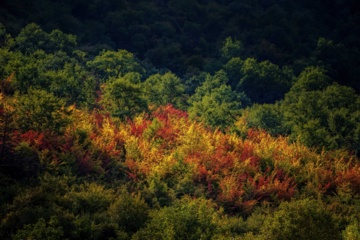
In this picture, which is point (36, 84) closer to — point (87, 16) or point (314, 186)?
point (314, 186)

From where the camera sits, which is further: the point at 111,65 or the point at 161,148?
the point at 111,65

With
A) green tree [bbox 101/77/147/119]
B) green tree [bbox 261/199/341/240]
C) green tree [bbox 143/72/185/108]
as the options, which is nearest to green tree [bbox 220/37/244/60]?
green tree [bbox 143/72/185/108]

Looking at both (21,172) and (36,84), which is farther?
(36,84)

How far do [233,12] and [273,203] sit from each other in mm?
70865

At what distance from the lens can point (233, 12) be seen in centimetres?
8619

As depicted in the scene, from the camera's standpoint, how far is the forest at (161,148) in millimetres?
16359

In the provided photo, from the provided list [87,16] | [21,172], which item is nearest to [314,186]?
[21,172]

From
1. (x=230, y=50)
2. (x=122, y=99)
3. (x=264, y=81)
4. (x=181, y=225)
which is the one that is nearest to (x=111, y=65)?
(x=122, y=99)

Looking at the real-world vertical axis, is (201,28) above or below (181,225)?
above

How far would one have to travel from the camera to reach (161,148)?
27109 millimetres

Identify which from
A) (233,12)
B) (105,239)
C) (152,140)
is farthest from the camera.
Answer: (233,12)

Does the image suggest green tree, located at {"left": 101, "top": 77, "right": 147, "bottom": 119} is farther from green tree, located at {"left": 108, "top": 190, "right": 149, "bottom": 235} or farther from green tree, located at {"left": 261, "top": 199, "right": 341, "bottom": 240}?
green tree, located at {"left": 261, "top": 199, "right": 341, "bottom": 240}

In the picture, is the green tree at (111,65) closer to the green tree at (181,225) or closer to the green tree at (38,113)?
the green tree at (38,113)

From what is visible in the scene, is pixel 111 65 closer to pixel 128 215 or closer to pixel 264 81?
pixel 264 81
